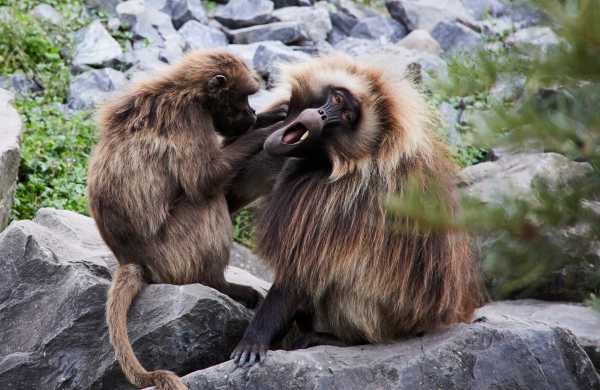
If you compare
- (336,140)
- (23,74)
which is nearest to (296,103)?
(336,140)

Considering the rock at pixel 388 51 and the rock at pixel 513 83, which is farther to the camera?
the rock at pixel 388 51

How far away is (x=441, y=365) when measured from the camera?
175 inches

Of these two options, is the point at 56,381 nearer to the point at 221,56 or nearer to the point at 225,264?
the point at 225,264

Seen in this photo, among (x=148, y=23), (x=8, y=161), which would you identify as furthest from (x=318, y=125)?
(x=148, y=23)

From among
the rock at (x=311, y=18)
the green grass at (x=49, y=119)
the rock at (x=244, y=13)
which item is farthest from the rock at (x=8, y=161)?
the rock at (x=311, y=18)

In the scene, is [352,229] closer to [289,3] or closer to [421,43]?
[421,43]

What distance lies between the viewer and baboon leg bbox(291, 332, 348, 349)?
15.5 feet

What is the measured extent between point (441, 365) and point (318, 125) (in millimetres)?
1247

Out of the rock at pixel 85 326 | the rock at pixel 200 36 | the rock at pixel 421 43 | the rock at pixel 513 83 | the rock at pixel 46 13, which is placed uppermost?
the rock at pixel 513 83

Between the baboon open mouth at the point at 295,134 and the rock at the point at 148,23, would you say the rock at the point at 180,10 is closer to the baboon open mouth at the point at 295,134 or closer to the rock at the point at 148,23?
the rock at the point at 148,23

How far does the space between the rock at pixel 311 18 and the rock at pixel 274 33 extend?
0.21m

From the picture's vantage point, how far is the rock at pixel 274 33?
388 inches

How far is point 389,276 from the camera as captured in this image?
4473mm

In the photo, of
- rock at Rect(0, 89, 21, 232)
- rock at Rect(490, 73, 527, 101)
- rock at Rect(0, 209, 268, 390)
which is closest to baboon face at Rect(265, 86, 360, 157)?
Result: rock at Rect(0, 209, 268, 390)
